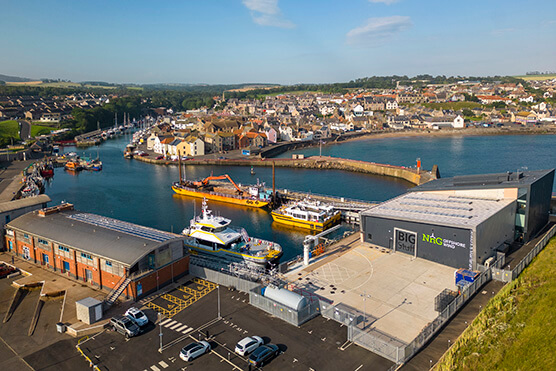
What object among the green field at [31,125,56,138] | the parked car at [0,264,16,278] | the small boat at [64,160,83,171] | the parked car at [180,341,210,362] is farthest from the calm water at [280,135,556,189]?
the green field at [31,125,56,138]

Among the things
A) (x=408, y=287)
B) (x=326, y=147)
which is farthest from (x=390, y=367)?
(x=326, y=147)

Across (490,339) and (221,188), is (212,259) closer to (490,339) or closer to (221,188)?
(490,339)

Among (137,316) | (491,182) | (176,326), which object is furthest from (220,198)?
(176,326)

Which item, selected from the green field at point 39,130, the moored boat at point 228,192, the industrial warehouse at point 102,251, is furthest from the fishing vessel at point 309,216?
the green field at point 39,130

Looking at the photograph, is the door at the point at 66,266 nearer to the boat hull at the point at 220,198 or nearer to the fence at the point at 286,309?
the fence at the point at 286,309

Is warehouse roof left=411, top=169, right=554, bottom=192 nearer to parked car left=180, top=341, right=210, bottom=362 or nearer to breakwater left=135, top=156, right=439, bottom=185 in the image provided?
parked car left=180, top=341, right=210, bottom=362

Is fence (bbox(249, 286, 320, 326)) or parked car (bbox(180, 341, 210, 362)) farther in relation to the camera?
fence (bbox(249, 286, 320, 326))

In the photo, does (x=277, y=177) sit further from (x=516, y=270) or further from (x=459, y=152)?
(x=516, y=270)
